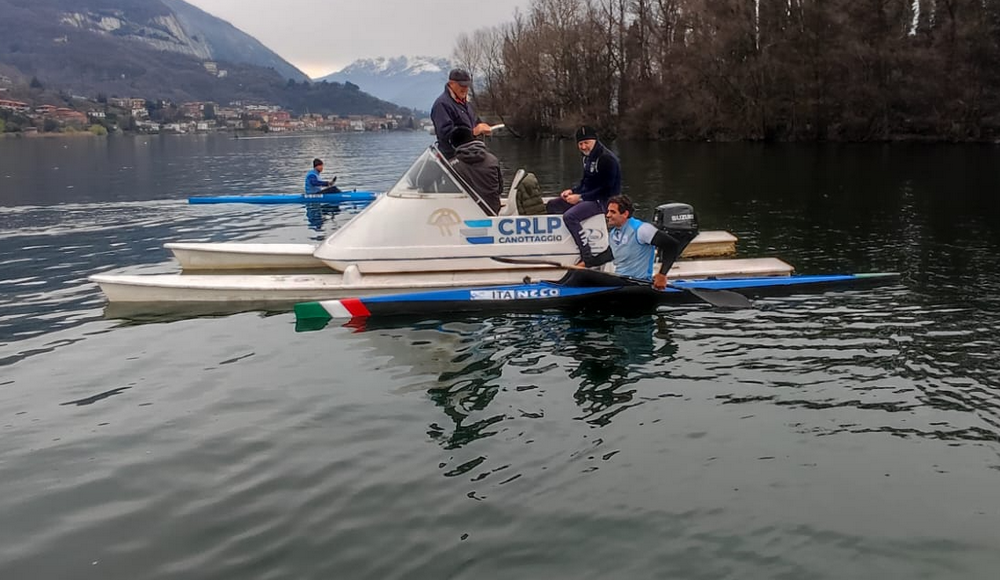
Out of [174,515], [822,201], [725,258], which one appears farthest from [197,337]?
[822,201]

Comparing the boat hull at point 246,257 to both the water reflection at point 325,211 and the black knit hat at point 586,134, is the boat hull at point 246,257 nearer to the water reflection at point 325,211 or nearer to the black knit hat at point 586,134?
the black knit hat at point 586,134

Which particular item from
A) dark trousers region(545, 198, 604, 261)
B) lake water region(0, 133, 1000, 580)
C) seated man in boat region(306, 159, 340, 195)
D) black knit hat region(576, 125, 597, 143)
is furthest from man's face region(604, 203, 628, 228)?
seated man in boat region(306, 159, 340, 195)

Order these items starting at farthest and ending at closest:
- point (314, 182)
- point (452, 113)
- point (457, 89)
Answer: point (314, 182)
point (452, 113)
point (457, 89)

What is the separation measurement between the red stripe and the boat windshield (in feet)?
7.62

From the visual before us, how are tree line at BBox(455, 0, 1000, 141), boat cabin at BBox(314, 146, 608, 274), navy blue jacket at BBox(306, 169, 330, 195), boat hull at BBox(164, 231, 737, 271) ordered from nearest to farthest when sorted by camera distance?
1. boat cabin at BBox(314, 146, 608, 274)
2. boat hull at BBox(164, 231, 737, 271)
3. navy blue jacket at BBox(306, 169, 330, 195)
4. tree line at BBox(455, 0, 1000, 141)

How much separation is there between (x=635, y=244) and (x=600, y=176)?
4.53 feet

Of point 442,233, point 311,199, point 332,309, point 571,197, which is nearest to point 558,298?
point 571,197

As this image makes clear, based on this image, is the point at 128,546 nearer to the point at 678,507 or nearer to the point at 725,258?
the point at 678,507

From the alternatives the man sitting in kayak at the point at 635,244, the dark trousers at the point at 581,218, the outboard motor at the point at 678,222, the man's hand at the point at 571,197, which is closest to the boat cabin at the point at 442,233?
the dark trousers at the point at 581,218

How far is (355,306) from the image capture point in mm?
10539

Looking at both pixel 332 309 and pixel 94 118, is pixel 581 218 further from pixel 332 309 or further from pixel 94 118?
pixel 94 118

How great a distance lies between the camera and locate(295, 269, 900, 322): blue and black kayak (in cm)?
1062

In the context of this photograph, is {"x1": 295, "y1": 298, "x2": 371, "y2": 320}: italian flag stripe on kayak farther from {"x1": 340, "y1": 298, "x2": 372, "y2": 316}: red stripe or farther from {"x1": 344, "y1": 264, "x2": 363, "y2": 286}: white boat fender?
{"x1": 344, "y1": 264, "x2": 363, "y2": 286}: white boat fender

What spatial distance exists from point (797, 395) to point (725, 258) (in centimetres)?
668
